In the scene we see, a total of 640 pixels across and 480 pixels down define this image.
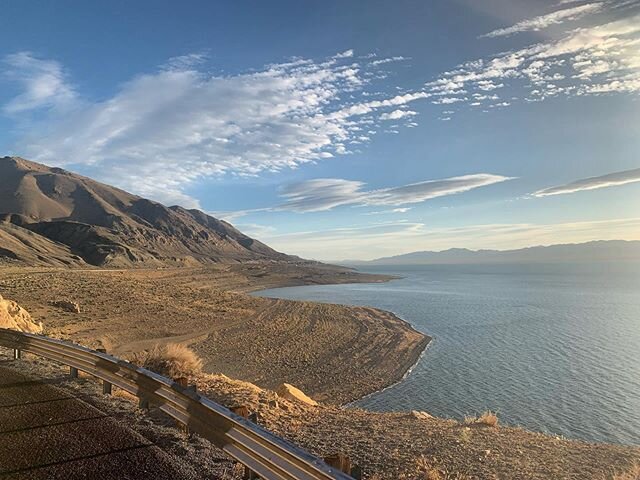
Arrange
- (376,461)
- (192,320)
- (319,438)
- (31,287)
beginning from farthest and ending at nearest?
(31,287), (192,320), (319,438), (376,461)

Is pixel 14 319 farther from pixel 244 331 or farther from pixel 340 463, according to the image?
pixel 244 331

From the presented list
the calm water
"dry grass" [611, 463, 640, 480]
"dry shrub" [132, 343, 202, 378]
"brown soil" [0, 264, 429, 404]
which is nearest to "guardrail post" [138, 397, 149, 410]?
"dry shrub" [132, 343, 202, 378]

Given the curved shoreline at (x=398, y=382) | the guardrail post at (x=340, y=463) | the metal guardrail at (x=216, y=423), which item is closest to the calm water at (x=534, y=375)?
the curved shoreline at (x=398, y=382)

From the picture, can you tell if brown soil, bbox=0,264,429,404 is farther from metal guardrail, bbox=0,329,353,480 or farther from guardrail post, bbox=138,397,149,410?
guardrail post, bbox=138,397,149,410

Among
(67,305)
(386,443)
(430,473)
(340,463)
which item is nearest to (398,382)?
(386,443)

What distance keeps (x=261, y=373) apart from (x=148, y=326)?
42.2 feet

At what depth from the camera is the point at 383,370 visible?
2889cm

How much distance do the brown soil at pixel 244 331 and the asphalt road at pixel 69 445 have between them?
17317 millimetres

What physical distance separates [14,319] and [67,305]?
1758cm

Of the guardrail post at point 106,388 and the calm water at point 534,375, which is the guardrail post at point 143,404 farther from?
the calm water at point 534,375

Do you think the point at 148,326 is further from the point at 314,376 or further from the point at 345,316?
the point at 345,316

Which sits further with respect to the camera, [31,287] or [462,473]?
[31,287]

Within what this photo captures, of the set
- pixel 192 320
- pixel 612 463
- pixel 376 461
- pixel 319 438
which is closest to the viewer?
pixel 376 461

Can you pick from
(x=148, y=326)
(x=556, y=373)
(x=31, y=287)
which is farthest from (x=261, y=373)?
(x=31, y=287)
